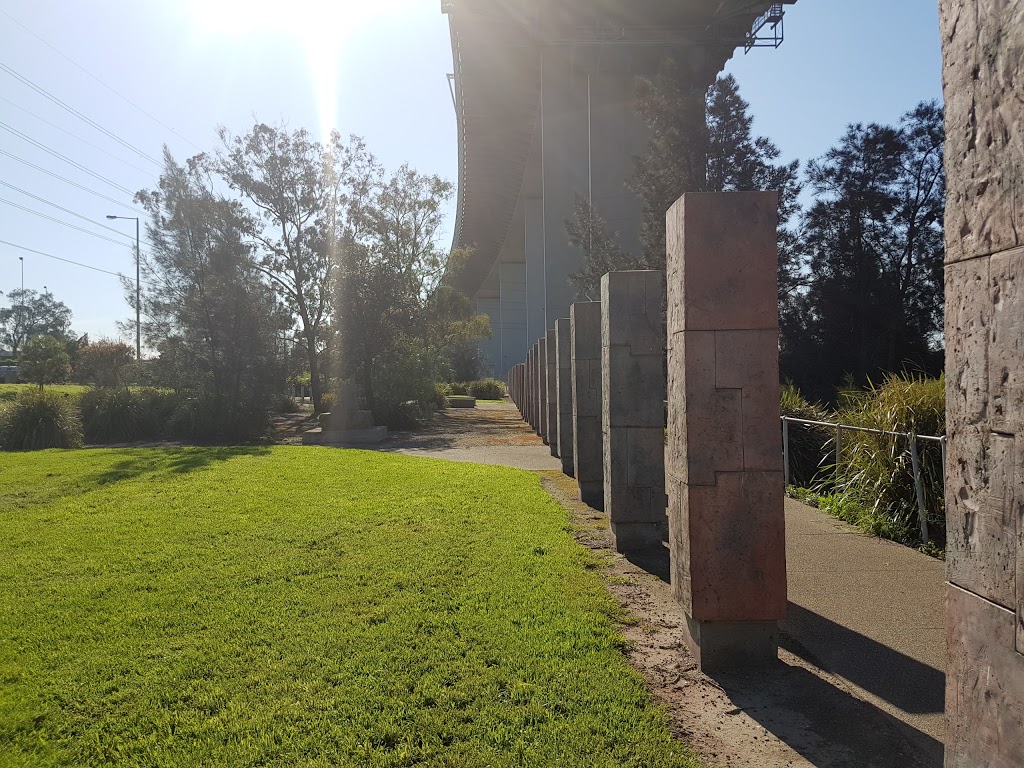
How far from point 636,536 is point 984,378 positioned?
517cm

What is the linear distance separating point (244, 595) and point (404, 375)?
65.7 ft

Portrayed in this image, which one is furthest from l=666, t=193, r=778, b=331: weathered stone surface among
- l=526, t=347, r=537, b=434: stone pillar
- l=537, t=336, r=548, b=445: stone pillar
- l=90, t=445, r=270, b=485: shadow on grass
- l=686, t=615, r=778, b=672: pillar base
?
l=526, t=347, r=537, b=434: stone pillar

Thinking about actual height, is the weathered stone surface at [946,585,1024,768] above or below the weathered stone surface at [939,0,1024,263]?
below

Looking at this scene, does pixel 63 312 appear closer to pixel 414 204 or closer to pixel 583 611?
pixel 414 204

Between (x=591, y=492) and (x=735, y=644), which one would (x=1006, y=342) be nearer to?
(x=735, y=644)

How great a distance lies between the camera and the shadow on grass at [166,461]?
11328 millimetres

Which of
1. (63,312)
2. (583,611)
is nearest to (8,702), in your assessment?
(583,611)

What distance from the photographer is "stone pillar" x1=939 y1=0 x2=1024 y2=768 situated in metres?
1.90

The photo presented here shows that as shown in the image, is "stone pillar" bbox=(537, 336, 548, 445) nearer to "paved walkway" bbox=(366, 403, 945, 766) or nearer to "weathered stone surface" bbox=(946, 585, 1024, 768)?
"paved walkway" bbox=(366, 403, 945, 766)

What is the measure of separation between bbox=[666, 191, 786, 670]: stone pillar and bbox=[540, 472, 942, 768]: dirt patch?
213 millimetres

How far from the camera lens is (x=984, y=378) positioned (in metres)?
2.02

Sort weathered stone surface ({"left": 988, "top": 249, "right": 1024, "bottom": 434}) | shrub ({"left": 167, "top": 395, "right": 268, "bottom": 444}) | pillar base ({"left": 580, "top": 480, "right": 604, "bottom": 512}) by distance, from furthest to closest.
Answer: shrub ({"left": 167, "top": 395, "right": 268, "bottom": 444})
pillar base ({"left": 580, "top": 480, "right": 604, "bottom": 512})
weathered stone surface ({"left": 988, "top": 249, "right": 1024, "bottom": 434})

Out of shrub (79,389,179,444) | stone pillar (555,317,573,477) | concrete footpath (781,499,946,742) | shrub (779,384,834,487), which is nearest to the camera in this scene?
concrete footpath (781,499,946,742)

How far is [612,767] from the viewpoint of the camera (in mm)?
2955
